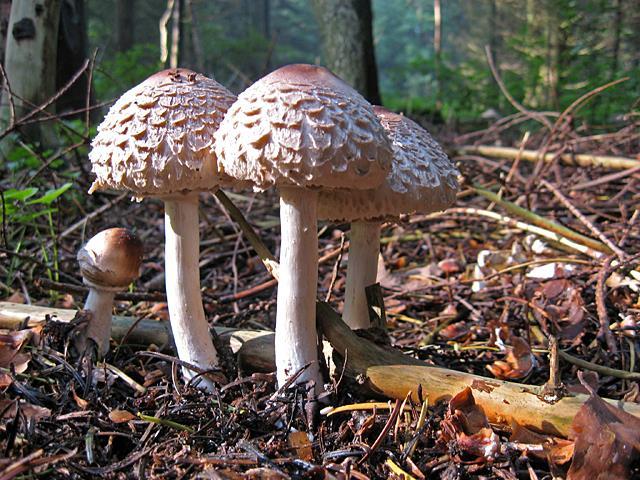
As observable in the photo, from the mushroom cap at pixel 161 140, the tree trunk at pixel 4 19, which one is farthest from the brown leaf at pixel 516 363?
the tree trunk at pixel 4 19

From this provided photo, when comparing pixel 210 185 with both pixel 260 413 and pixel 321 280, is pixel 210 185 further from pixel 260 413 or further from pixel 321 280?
pixel 321 280

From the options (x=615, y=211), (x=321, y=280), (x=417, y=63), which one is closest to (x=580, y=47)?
(x=417, y=63)

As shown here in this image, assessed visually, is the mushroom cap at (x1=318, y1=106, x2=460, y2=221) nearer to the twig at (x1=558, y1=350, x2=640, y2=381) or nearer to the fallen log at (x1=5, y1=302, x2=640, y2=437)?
the fallen log at (x1=5, y1=302, x2=640, y2=437)

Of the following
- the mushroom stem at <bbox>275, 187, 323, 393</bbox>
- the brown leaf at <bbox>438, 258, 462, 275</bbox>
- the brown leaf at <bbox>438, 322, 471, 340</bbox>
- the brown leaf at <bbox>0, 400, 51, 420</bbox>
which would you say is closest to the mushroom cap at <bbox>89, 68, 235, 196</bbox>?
the mushroom stem at <bbox>275, 187, 323, 393</bbox>

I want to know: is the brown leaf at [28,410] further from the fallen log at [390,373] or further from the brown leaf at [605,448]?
the brown leaf at [605,448]

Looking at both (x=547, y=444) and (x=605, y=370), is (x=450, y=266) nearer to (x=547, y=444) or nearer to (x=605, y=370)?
(x=605, y=370)

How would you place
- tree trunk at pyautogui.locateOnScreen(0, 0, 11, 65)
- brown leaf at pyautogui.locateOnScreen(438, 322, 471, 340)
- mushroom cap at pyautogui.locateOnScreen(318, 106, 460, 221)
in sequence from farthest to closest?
tree trunk at pyautogui.locateOnScreen(0, 0, 11, 65), brown leaf at pyautogui.locateOnScreen(438, 322, 471, 340), mushroom cap at pyautogui.locateOnScreen(318, 106, 460, 221)
